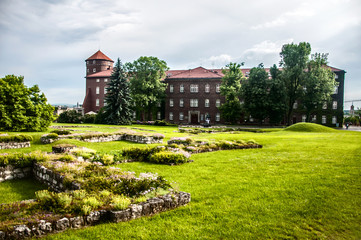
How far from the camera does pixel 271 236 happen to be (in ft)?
14.5

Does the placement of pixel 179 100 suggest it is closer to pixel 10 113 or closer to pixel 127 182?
pixel 10 113

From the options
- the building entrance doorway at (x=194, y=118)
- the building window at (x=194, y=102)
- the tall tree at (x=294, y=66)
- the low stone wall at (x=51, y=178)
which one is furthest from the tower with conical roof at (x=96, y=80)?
the low stone wall at (x=51, y=178)

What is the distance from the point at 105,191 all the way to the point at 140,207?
3.43ft

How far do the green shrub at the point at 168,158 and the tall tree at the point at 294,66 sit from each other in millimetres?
36184

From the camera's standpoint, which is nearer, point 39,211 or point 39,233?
point 39,233

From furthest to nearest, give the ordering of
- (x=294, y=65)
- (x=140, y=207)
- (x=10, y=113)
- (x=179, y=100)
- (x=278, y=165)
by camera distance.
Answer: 1. (x=179, y=100)
2. (x=294, y=65)
3. (x=10, y=113)
4. (x=278, y=165)
5. (x=140, y=207)

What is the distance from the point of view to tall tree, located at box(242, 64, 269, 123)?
4106 cm

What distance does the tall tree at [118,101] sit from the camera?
1587 inches

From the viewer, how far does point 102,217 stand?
4.68 meters

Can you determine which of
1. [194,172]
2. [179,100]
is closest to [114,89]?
[179,100]

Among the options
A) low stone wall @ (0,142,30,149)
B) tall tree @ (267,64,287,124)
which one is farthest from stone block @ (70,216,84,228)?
tall tree @ (267,64,287,124)

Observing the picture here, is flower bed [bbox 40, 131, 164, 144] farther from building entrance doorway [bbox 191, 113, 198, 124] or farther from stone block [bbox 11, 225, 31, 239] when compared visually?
building entrance doorway [bbox 191, 113, 198, 124]

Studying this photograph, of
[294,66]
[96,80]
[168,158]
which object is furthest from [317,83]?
[96,80]

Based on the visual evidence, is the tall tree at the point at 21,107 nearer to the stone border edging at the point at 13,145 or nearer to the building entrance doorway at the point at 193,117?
the stone border edging at the point at 13,145
